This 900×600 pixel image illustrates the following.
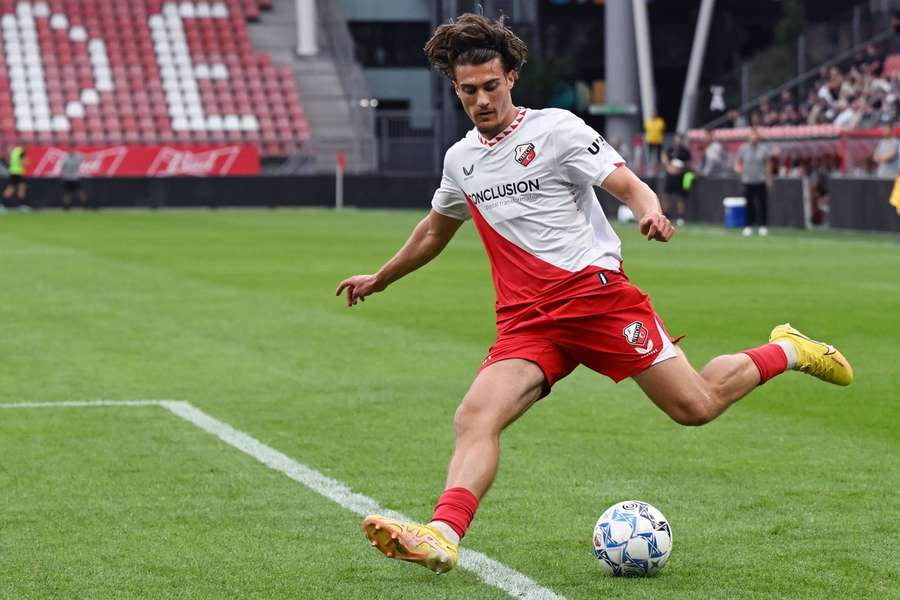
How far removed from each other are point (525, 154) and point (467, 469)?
4.10 ft

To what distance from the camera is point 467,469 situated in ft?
19.8

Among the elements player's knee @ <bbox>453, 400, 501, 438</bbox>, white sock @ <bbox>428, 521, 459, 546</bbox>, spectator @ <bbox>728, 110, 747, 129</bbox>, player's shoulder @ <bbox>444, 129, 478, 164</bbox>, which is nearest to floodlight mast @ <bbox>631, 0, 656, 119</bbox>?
spectator @ <bbox>728, 110, 747, 129</bbox>

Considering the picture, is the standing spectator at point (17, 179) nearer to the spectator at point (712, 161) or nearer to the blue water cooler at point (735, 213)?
the spectator at point (712, 161)

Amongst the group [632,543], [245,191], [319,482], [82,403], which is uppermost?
[632,543]

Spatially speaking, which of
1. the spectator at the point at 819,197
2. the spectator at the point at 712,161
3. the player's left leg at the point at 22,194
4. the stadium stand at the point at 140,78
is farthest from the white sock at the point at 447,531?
the stadium stand at the point at 140,78

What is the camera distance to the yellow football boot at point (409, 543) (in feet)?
18.5

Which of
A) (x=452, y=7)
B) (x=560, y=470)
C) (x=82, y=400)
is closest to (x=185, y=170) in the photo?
(x=452, y=7)

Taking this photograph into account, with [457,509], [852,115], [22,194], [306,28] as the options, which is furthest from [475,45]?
[306,28]

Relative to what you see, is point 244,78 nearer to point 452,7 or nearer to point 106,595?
point 452,7

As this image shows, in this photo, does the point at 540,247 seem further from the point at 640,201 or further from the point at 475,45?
the point at 475,45

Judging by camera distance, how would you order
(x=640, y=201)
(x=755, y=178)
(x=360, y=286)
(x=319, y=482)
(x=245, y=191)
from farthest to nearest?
(x=245, y=191)
(x=755, y=178)
(x=319, y=482)
(x=360, y=286)
(x=640, y=201)

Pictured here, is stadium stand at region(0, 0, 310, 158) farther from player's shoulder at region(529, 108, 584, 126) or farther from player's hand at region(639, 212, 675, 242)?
player's hand at region(639, 212, 675, 242)

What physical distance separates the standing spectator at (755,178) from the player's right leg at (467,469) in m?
25.8

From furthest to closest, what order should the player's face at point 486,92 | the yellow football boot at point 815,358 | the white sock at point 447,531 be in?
the yellow football boot at point 815,358 < the player's face at point 486,92 < the white sock at point 447,531
